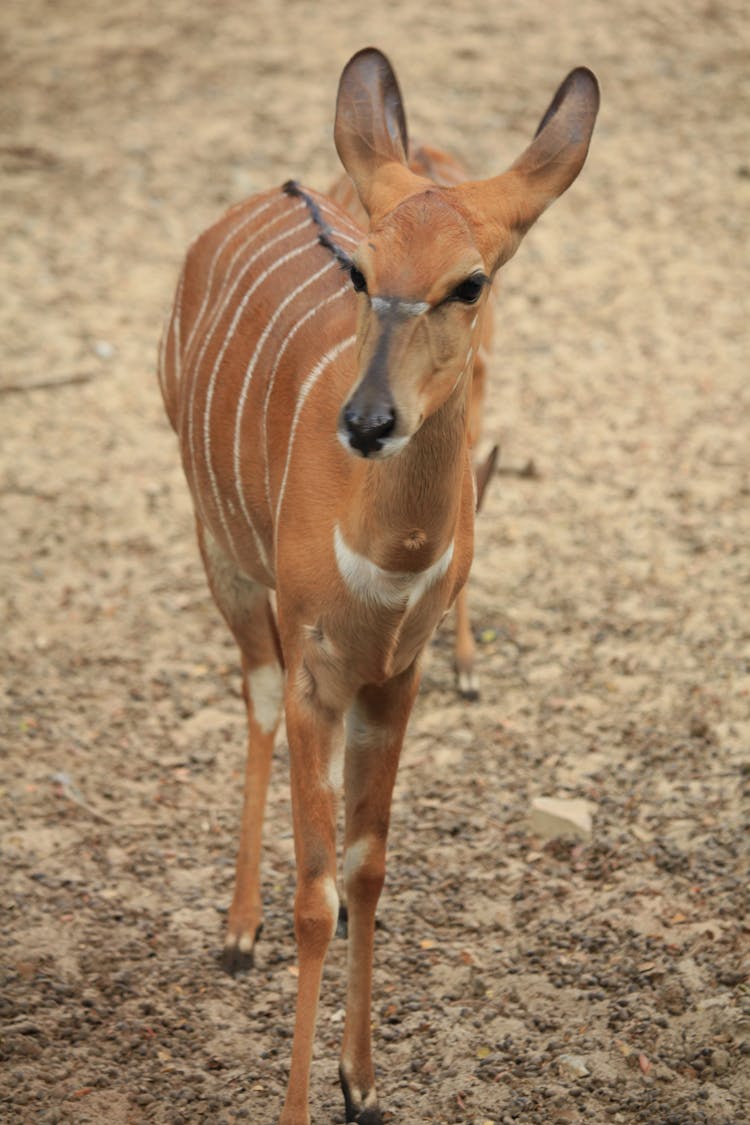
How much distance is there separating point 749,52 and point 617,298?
2.90 meters

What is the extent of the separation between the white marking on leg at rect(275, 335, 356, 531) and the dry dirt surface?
1129 mm

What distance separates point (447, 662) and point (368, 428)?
234 cm

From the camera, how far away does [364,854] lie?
9.25ft

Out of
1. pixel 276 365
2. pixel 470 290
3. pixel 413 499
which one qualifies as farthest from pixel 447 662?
pixel 470 290

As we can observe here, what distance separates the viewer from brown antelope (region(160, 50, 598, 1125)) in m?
2.20

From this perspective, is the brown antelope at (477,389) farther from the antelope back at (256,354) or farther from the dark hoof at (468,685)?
the antelope back at (256,354)

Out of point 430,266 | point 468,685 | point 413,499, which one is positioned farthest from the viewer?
point 468,685

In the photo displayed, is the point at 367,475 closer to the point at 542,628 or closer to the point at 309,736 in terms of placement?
the point at 309,736

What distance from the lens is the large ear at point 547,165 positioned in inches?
93.2

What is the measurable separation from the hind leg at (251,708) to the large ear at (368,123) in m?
1.04

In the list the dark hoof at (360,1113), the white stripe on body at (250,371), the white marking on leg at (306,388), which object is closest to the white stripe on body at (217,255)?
the white stripe on body at (250,371)

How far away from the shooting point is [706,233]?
6660 mm

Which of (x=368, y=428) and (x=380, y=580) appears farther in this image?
(x=380, y=580)

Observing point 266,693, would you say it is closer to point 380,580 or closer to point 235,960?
point 235,960
